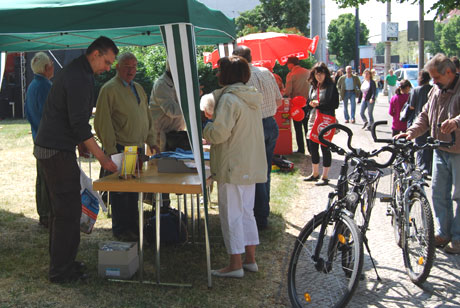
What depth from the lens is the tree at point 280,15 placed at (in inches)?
1705

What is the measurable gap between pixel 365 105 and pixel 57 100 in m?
13.1

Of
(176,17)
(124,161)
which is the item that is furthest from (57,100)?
(176,17)

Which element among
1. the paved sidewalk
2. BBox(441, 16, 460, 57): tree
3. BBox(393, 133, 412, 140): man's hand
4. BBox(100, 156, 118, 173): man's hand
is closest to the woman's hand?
the paved sidewalk

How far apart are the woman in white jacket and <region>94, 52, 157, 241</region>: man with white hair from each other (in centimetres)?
137

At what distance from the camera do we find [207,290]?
163 inches

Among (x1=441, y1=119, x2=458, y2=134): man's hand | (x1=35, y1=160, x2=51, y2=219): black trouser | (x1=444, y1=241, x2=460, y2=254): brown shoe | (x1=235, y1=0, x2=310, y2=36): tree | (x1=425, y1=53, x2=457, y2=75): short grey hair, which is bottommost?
(x1=444, y1=241, x2=460, y2=254): brown shoe

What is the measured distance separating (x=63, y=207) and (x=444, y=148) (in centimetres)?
350

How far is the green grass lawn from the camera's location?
394 cm

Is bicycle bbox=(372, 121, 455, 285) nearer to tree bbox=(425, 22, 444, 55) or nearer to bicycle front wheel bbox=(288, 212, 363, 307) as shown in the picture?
bicycle front wheel bbox=(288, 212, 363, 307)

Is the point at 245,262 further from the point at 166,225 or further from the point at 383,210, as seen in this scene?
the point at 383,210

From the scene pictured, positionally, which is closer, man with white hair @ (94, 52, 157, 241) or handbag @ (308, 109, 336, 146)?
man with white hair @ (94, 52, 157, 241)

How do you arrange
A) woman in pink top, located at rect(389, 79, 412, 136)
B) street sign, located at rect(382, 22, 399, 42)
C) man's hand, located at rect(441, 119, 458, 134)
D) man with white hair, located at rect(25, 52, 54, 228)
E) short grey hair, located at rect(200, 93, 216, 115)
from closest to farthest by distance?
short grey hair, located at rect(200, 93, 216, 115) < man's hand, located at rect(441, 119, 458, 134) < man with white hair, located at rect(25, 52, 54, 228) < woman in pink top, located at rect(389, 79, 412, 136) < street sign, located at rect(382, 22, 399, 42)

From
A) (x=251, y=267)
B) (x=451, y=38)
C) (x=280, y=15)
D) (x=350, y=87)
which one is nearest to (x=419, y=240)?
(x=251, y=267)

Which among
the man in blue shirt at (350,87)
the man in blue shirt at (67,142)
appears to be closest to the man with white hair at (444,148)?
the man in blue shirt at (67,142)
